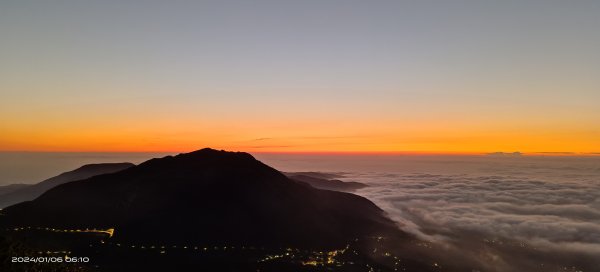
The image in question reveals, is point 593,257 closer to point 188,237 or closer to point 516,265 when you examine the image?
point 516,265

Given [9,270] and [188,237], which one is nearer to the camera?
[9,270]

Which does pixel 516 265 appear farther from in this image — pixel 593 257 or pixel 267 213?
pixel 267 213

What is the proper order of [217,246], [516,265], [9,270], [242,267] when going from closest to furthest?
1. [9,270]
2. [242,267]
3. [217,246]
4. [516,265]

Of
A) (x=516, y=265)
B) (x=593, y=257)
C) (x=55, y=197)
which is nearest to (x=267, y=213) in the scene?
(x=55, y=197)

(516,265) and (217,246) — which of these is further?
(516,265)

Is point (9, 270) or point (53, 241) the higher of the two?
point (9, 270)

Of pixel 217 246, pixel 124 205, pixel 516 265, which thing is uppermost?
pixel 124 205

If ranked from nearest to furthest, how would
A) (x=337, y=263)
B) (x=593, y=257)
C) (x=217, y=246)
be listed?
(x=337, y=263), (x=217, y=246), (x=593, y=257)

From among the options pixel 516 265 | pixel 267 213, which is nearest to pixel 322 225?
pixel 267 213

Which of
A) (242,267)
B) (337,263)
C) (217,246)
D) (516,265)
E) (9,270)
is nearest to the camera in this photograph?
(9,270)
